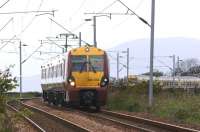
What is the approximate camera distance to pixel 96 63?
3594cm

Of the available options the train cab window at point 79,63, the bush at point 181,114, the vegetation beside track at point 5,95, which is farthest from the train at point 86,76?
the vegetation beside track at point 5,95

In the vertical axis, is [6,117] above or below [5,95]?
below

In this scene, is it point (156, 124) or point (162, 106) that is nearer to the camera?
point (156, 124)

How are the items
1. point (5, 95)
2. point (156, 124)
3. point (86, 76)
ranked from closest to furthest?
point (5, 95)
point (156, 124)
point (86, 76)

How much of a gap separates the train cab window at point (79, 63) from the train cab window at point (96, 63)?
0.33 meters

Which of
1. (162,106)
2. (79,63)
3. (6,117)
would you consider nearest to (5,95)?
(6,117)

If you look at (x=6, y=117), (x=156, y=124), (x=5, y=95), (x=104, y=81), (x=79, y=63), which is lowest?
(x=156, y=124)

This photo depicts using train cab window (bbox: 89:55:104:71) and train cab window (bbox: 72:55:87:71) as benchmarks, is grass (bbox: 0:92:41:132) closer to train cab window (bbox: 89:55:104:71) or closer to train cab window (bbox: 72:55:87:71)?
train cab window (bbox: 72:55:87:71)

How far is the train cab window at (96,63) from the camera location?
35816 mm

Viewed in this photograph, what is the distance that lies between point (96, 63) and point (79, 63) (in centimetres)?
95

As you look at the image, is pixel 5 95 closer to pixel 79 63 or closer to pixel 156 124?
pixel 156 124

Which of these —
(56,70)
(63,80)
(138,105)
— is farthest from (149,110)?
(56,70)

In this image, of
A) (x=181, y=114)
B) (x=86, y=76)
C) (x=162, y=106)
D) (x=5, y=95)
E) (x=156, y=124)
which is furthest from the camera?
(x=86, y=76)

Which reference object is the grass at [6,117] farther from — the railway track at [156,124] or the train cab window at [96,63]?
the train cab window at [96,63]
